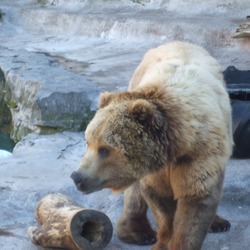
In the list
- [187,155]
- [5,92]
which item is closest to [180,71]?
[187,155]

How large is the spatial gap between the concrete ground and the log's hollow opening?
0.20m

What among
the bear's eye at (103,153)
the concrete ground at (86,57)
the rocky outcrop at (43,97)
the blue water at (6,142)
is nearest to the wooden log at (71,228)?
the concrete ground at (86,57)

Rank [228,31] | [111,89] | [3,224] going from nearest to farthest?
[3,224] → [111,89] → [228,31]

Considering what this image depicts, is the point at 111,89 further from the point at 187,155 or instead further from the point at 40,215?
the point at 187,155

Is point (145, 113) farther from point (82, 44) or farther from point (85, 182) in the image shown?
point (82, 44)

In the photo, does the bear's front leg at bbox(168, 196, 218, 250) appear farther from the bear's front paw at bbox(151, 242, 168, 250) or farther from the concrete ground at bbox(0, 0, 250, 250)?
the concrete ground at bbox(0, 0, 250, 250)

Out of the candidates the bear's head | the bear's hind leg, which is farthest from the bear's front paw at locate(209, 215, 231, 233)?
the bear's head

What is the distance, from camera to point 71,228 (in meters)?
3.74

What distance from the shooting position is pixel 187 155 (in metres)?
3.37

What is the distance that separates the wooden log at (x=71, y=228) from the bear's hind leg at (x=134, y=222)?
0.20m

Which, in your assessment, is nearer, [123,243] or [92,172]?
[92,172]

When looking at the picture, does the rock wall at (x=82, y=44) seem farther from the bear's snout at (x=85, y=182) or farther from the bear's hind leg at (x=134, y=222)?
the bear's snout at (x=85, y=182)

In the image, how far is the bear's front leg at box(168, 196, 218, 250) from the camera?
3445mm

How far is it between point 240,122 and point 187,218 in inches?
75.5
